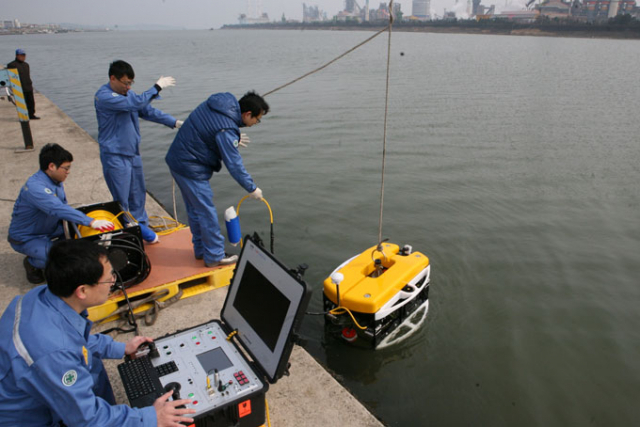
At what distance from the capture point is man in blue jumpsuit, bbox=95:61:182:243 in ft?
14.3

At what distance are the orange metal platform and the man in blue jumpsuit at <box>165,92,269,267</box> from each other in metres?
0.13

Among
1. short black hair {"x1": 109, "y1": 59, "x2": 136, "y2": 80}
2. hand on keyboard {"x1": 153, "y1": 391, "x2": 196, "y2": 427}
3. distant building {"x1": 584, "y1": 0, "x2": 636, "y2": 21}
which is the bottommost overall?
hand on keyboard {"x1": 153, "y1": 391, "x2": 196, "y2": 427}

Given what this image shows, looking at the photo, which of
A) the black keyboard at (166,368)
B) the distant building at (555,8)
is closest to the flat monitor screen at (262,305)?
the black keyboard at (166,368)

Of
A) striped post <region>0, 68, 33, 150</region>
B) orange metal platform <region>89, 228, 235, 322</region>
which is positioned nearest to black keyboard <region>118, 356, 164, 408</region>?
orange metal platform <region>89, 228, 235, 322</region>

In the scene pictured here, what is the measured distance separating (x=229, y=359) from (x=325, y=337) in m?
2.08

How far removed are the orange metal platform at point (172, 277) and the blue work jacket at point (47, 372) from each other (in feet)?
5.22

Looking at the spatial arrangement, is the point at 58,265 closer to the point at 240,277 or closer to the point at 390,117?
the point at 240,277

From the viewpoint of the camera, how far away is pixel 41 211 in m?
3.88

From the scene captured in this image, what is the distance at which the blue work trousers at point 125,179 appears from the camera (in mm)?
4578

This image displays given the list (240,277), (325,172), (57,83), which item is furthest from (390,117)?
(57,83)

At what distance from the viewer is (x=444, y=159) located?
9.96 m

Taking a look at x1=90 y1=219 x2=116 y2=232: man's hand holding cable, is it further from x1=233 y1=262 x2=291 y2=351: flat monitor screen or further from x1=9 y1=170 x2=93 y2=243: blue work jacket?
x1=233 y1=262 x2=291 y2=351: flat monitor screen

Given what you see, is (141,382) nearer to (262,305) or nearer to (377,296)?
(262,305)

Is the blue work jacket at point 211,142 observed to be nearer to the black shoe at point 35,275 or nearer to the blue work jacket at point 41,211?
the blue work jacket at point 41,211
